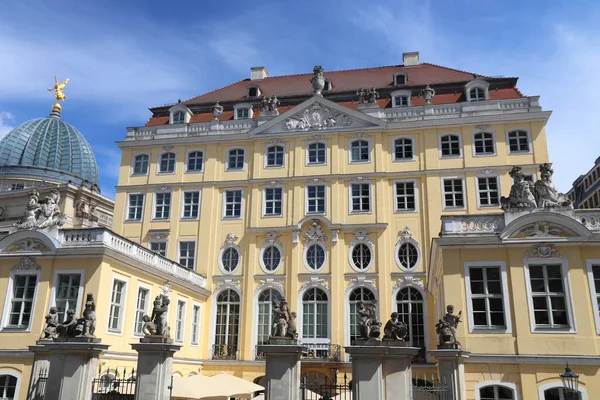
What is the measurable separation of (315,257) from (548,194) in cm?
1565

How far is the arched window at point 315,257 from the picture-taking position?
1289 inches

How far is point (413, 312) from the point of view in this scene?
3081cm

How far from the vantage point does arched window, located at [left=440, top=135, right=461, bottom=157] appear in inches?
1313

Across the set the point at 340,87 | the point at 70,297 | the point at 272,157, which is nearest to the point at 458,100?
the point at 340,87

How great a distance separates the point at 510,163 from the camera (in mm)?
32094

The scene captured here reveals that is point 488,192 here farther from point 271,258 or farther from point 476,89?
point 271,258

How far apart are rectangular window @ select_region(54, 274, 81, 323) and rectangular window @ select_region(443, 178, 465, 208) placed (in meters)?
20.7

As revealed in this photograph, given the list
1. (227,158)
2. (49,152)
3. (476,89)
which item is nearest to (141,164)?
(227,158)

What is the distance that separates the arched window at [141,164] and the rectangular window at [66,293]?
14.2 meters

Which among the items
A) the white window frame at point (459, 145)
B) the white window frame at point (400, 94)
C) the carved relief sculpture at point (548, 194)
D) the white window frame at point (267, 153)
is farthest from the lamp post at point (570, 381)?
the white window frame at point (267, 153)

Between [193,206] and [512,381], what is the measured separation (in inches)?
907

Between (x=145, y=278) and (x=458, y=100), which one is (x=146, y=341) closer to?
(x=145, y=278)

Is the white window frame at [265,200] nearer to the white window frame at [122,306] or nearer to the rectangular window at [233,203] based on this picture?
the rectangular window at [233,203]

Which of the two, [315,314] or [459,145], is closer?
[315,314]
